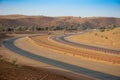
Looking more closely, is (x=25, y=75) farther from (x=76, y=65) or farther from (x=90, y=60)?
(x=90, y=60)

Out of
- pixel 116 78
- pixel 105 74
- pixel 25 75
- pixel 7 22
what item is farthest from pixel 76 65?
pixel 7 22

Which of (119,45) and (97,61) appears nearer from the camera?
(97,61)

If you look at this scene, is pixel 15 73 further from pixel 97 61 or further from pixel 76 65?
pixel 97 61

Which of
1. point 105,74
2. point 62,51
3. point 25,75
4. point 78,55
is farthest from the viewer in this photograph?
point 62,51

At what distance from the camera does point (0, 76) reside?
60.7ft

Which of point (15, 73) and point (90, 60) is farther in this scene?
point (90, 60)

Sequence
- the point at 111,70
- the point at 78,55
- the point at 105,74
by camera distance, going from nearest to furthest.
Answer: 1. the point at 105,74
2. the point at 111,70
3. the point at 78,55

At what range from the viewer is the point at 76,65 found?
39.0m

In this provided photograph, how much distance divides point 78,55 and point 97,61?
6.63 meters

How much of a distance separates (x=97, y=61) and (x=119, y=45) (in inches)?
1043

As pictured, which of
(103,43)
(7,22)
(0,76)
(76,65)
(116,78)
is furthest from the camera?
(7,22)

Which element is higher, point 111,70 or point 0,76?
point 0,76

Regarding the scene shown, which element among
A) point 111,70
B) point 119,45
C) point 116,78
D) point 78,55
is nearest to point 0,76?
point 116,78

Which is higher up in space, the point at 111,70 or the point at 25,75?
the point at 25,75
